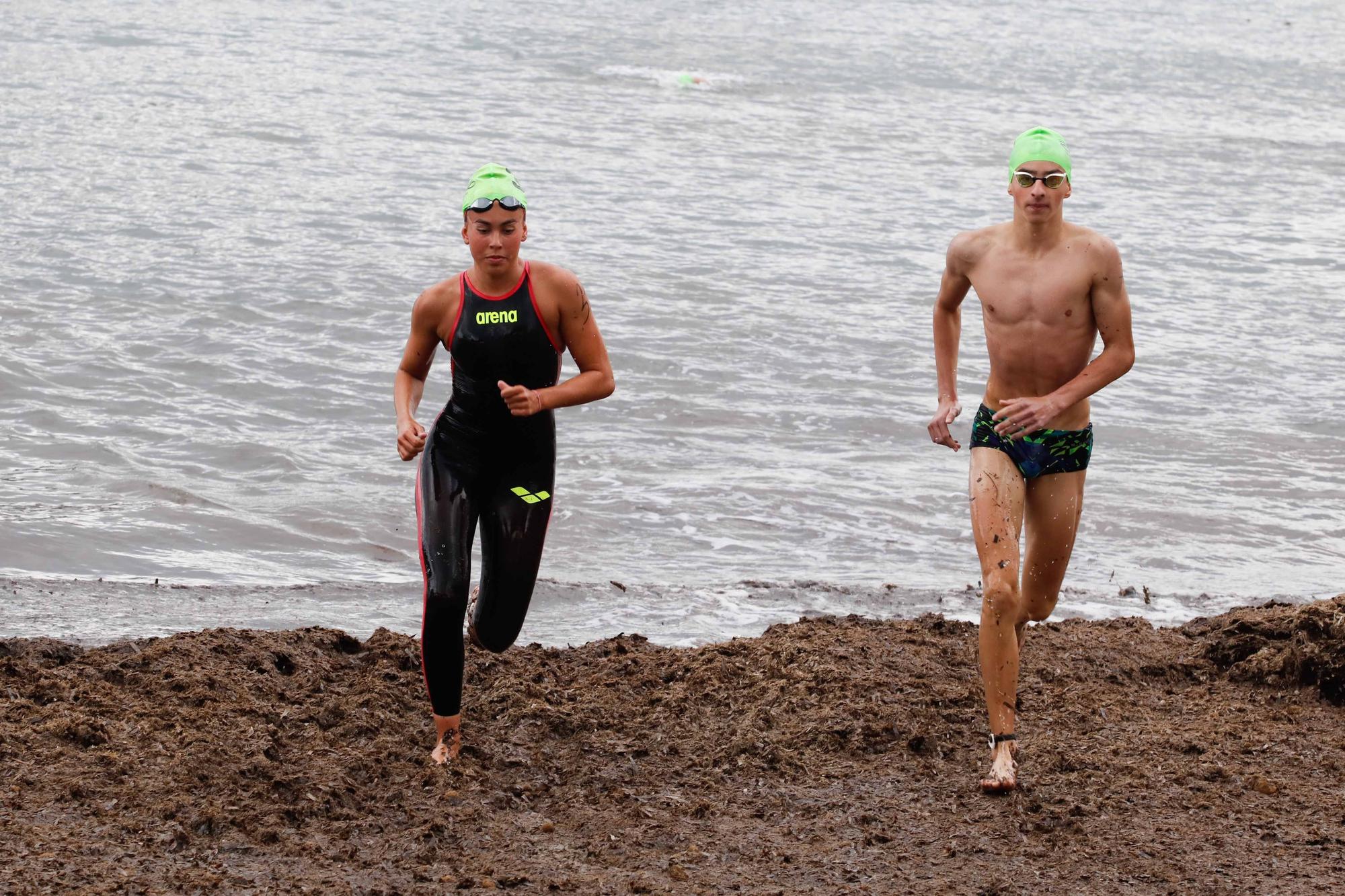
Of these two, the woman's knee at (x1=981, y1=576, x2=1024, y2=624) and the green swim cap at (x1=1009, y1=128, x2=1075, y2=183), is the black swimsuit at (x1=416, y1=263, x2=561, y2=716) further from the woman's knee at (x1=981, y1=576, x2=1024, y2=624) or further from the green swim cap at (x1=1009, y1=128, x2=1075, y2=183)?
the green swim cap at (x1=1009, y1=128, x2=1075, y2=183)

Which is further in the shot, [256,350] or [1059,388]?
[256,350]

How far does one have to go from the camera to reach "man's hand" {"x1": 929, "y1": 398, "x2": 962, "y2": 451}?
596 cm

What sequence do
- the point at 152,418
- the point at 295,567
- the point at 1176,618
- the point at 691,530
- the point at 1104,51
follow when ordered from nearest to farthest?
the point at 1176,618 < the point at 295,567 < the point at 691,530 < the point at 152,418 < the point at 1104,51

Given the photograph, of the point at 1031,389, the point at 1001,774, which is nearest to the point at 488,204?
the point at 1031,389

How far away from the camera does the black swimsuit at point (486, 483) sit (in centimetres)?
584

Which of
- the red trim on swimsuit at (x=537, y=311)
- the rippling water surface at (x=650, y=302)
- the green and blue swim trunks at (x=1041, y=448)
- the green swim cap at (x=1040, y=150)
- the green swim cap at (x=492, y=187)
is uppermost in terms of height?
the green swim cap at (x=1040, y=150)

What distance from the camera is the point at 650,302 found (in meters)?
16.6

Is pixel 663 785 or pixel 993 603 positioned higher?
pixel 993 603

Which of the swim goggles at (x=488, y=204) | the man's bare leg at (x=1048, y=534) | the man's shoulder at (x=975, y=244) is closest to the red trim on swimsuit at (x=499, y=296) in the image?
the swim goggles at (x=488, y=204)

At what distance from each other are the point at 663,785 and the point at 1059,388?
6.80 feet

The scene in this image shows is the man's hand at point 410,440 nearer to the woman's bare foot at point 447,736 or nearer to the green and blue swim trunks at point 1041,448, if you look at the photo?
the woman's bare foot at point 447,736

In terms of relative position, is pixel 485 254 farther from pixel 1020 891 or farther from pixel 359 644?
pixel 1020 891

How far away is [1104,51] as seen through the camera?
41.9 m

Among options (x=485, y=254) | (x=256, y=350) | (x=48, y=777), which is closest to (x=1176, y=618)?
(x=485, y=254)
